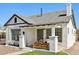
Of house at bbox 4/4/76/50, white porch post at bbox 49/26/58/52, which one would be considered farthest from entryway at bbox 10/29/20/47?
white porch post at bbox 49/26/58/52

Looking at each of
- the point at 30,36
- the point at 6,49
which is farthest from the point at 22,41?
the point at 6,49

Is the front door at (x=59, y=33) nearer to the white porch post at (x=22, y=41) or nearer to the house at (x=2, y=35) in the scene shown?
the white porch post at (x=22, y=41)

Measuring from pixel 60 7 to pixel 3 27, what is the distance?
3.24 meters

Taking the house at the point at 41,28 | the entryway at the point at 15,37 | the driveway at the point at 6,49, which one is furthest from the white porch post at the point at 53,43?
the entryway at the point at 15,37

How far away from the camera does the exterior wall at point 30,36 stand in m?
11.2

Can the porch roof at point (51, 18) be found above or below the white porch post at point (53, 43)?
above

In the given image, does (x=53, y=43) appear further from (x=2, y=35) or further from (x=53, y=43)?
(x=2, y=35)

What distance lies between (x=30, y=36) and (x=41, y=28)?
0.92m

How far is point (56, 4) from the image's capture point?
9328 millimetres

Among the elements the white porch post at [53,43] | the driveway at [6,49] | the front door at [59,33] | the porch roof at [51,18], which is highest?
the porch roof at [51,18]

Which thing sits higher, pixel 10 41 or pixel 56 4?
pixel 56 4

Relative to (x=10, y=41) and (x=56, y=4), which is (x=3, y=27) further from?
(x=56, y=4)

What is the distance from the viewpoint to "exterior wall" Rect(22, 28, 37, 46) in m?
11.2
